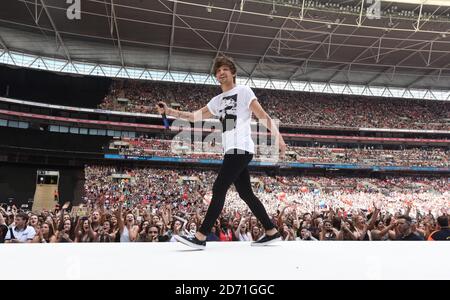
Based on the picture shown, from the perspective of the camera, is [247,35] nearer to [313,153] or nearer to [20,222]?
[313,153]

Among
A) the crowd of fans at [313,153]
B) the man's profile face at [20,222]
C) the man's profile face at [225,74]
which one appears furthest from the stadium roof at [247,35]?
the man's profile face at [225,74]

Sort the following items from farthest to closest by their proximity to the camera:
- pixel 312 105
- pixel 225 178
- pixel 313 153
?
pixel 312 105 → pixel 313 153 → pixel 225 178

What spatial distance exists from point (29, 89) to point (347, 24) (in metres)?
27.4

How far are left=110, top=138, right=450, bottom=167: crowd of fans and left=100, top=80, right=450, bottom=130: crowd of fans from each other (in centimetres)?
295

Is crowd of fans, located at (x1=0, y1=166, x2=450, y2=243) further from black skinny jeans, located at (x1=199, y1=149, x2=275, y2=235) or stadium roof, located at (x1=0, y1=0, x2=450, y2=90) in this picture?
stadium roof, located at (x1=0, y1=0, x2=450, y2=90)

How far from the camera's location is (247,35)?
25.4 meters

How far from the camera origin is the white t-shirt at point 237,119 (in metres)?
2.94

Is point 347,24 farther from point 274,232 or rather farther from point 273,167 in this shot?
point 274,232

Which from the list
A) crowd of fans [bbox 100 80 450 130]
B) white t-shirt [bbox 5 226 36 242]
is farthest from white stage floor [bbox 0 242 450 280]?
crowd of fans [bbox 100 80 450 130]

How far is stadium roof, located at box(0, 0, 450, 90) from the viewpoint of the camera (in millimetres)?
21817

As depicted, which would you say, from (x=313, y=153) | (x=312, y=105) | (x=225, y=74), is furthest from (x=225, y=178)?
(x=312, y=105)

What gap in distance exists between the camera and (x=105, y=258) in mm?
2180

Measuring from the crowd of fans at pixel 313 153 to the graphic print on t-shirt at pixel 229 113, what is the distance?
2582cm

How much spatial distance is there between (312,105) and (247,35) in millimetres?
15141
